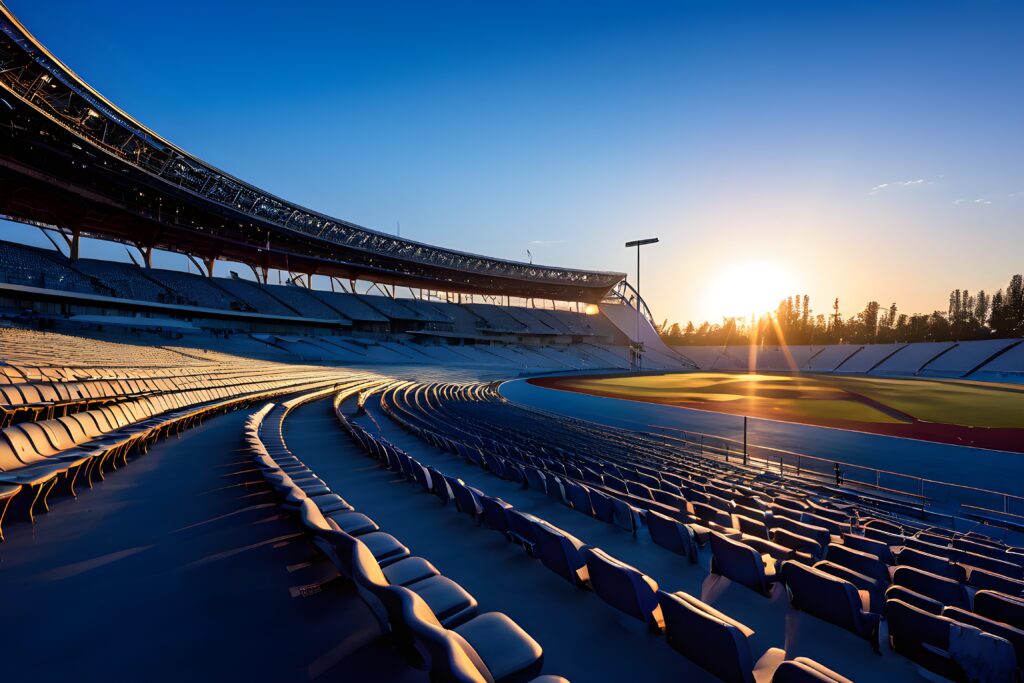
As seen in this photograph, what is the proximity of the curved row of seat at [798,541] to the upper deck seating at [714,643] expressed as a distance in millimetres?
1324

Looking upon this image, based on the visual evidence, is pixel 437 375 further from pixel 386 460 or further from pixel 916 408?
pixel 916 408

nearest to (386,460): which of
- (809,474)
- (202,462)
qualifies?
(202,462)

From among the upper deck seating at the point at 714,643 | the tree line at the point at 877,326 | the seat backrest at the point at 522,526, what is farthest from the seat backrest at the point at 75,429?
the tree line at the point at 877,326

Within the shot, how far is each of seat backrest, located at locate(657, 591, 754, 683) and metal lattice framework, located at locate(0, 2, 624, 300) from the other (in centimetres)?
3155

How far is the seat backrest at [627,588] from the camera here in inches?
134

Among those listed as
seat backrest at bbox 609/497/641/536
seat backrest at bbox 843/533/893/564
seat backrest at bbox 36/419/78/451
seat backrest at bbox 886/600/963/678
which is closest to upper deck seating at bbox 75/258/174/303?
seat backrest at bbox 36/419/78/451

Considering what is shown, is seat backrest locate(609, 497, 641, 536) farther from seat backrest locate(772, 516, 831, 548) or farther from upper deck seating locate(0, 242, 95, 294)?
upper deck seating locate(0, 242, 95, 294)

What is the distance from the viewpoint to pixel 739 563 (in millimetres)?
4426

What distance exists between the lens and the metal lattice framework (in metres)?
21.3

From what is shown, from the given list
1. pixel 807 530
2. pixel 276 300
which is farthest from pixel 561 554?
pixel 276 300

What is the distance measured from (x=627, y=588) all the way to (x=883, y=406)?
1381 inches

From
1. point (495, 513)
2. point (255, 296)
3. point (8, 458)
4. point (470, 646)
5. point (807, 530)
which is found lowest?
point (807, 530)

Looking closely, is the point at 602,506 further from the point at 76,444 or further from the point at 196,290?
the point at 196,290

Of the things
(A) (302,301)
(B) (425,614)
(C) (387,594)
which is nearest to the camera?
(B) (425,614)
